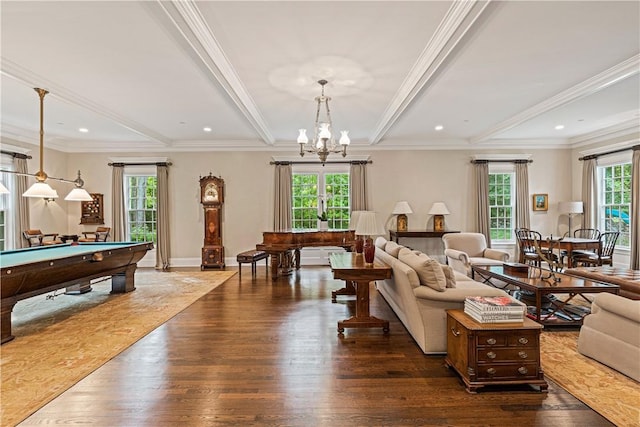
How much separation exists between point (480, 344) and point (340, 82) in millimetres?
3572

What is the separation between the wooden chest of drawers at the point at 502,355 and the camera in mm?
2510

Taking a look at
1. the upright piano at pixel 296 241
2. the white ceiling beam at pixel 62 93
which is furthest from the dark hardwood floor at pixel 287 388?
the white ceiling beam at pixel 62 93

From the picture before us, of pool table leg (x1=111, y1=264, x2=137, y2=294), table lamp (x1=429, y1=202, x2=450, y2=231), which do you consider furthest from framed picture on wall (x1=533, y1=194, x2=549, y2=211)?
pool table leg (x1=111, y1=264, x2=137, y2=294)

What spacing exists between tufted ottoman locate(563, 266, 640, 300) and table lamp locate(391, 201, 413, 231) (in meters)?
3.59

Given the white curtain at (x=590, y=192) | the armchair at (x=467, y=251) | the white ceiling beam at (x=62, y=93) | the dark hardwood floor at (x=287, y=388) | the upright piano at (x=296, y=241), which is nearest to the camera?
the dark hardwood floor at (x=287, y=388)

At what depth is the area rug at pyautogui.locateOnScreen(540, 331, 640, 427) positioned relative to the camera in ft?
7.34

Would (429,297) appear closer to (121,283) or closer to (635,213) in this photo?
(121,283)

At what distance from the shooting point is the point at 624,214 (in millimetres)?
7090

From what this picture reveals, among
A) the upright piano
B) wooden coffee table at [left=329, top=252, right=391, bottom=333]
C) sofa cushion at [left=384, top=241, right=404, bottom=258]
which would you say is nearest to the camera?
wooden coffee table at [left=329, top=252, right=391, bottom=333]

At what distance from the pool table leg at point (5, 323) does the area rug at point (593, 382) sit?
5.13 m

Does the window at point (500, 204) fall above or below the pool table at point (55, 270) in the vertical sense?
above

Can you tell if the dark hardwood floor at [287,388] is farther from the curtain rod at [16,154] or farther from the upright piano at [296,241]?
the curtain rod at [16,154]

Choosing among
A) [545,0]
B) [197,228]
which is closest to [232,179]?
[197,228]

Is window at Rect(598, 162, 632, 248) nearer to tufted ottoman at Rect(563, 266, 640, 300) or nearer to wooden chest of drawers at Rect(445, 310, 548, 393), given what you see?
tufted ottoman at Rect(563, 266, 640, 300)
